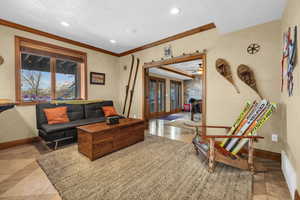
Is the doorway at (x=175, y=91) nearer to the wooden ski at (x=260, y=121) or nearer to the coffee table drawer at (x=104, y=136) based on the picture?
the coffee table drawer at (x=104, y=136)

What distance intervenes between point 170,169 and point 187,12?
2721 mm

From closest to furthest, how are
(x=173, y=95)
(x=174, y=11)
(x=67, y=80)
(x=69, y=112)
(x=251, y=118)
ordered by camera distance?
(x=251, y=118) → (x=174, y=11) → (x=69, y=112) → (x=67, y=80) → (x=173, y=95)

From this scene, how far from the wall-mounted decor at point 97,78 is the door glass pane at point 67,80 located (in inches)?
16.0

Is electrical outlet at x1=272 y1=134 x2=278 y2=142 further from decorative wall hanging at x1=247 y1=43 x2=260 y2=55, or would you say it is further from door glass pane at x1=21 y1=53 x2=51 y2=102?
door glass pane at x1=21 y1=53 x2=51 y2=102

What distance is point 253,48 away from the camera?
2.40m

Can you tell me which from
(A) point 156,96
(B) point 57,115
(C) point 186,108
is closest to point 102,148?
(B) point 57,115

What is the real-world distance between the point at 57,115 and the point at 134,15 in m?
2.81

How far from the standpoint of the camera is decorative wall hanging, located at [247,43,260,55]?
2369 millimetres

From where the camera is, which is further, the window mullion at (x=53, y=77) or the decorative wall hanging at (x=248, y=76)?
the window mullion at (x=53, y=77)

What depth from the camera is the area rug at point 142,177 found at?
1434mm

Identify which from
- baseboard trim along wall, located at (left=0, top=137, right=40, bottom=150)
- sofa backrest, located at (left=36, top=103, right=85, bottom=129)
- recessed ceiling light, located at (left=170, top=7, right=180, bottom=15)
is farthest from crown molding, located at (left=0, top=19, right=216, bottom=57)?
baseboard trim along wall, located at (left=0, top=137, right=40, bottom=150)

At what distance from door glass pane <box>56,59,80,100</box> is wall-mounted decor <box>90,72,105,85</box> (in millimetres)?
406

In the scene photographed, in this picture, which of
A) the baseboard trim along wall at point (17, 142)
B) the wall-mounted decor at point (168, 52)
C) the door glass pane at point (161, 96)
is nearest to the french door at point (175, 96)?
the door glass pane at point (161, 96)

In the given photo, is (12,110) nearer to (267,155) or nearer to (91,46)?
(91,46)
